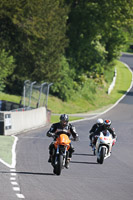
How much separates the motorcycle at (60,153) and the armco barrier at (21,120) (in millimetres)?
10984

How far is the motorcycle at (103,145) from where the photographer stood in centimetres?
1764

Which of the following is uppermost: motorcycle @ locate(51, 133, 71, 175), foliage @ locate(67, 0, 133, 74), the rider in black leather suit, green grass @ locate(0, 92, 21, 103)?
foliage @ locate(67, 0, 133, 74)

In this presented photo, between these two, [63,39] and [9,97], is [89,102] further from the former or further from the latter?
[9,97]

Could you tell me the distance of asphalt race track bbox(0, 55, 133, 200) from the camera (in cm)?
1121

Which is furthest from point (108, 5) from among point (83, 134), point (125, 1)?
point (83, 134)

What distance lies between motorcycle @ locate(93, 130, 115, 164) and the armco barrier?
7932mm

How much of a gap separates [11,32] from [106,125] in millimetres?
32754

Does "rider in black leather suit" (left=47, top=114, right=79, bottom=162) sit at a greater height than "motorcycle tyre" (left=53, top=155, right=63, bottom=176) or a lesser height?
greater

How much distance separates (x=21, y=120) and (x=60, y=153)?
1435 centimetres

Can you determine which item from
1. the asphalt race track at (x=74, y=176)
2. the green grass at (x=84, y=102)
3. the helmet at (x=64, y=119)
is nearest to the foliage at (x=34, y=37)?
the green grass at (x=84, y=102)

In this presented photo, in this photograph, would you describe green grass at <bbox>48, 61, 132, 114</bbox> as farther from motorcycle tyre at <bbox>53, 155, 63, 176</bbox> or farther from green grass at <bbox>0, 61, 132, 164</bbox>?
motorcycle tyre at <bbox>53, 155, 63, 176</bbox>

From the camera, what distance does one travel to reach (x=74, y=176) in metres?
14.2

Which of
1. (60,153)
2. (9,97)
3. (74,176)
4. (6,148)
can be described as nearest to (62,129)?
(60,153)

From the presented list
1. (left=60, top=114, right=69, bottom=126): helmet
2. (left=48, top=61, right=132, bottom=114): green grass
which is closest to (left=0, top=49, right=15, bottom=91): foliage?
(left=48, top=61, right=132, bottom=114): green grass
